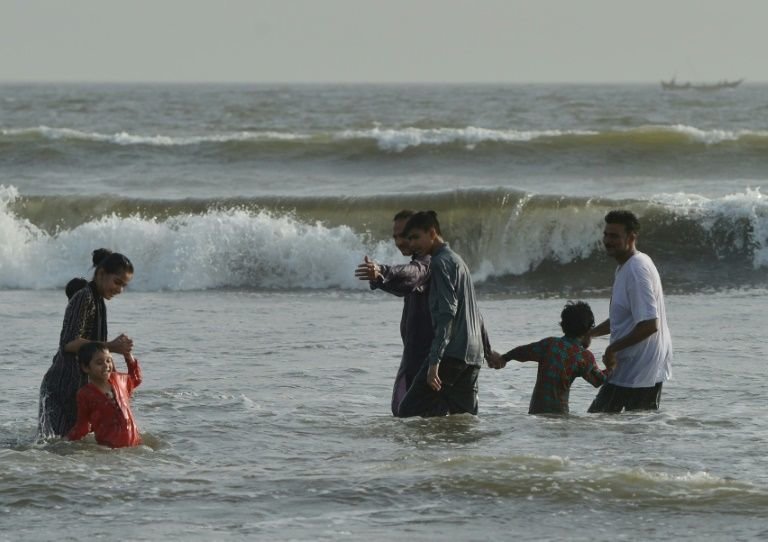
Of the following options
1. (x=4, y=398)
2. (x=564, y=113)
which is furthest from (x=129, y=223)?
(x=564, y=113)

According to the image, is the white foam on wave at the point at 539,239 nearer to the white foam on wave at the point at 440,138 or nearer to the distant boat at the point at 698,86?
the white foam on wave at the point at 440,138

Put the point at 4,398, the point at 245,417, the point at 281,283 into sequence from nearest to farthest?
the point at 245,417 → the point at 4,398 → the point at 281,283

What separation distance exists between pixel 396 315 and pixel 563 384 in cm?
604

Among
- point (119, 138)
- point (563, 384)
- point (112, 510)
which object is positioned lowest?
point (112, 510)

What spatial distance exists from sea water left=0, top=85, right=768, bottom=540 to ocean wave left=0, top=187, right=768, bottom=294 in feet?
0.16

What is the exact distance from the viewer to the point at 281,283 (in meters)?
18.6

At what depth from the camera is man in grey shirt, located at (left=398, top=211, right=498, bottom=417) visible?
320 inches

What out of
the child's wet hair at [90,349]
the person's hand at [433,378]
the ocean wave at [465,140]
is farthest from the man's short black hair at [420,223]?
the ocean wave at [465,140]

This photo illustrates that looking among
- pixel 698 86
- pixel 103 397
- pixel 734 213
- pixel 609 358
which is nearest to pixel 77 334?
pixel 103 397

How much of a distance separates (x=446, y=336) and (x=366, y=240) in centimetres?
1199

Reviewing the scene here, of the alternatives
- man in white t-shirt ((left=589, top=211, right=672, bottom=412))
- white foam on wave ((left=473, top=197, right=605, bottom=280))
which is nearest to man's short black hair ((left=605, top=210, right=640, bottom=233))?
man in white t-shirt ((left=589, top=211, right=672, bottom=412))

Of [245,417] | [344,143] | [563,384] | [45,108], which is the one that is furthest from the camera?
[45,108]

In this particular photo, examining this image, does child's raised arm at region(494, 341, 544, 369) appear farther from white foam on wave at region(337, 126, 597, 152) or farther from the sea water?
white foam on wave at region(337, 126, 597, 152)

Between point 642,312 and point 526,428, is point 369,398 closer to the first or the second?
point 526,428
